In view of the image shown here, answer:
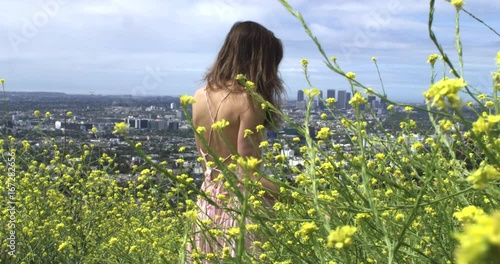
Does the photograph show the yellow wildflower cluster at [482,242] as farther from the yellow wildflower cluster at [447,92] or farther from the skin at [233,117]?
the skin at [233,117]

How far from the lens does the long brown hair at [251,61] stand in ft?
9.80

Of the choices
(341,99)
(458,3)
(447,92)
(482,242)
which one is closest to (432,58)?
(458,3)

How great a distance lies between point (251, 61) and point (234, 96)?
0.89ft

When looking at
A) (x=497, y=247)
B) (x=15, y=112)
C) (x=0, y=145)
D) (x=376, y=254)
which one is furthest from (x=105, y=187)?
(x=497, y=247)

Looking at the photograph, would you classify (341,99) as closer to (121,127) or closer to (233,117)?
(233,117)

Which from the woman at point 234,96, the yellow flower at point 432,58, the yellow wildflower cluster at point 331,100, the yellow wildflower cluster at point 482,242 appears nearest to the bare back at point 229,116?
the woman at point 234,96

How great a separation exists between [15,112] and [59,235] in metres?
3.23

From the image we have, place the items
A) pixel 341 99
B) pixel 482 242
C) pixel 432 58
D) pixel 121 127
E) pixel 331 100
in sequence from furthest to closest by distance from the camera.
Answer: pixel 341 99 < pixel 331 100 < pixel 432 58 < pixel 121 127 < pixel 482 242

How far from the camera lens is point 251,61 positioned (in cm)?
301

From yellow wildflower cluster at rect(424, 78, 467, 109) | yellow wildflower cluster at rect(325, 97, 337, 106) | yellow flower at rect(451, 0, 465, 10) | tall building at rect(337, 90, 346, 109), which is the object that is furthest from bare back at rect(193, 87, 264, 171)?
yellow wildflower cluster at rect(424, 78, 467, 109)

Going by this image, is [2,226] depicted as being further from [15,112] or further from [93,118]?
[15,112]

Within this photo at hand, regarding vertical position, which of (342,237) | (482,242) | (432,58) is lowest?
(342,237)

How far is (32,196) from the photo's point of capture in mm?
3551

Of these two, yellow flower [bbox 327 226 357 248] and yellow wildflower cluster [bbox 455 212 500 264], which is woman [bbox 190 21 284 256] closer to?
yellow flower [bbox 327 226 357 248]
